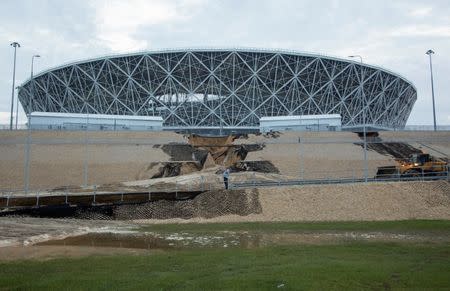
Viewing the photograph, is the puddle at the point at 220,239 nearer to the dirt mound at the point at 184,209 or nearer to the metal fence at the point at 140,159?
the dirt mound at the point at 184,209

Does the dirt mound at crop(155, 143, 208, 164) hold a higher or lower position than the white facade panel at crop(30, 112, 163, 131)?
lower

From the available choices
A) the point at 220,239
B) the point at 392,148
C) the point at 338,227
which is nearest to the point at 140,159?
the point at 392,148

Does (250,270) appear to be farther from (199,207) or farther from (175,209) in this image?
(175,209)

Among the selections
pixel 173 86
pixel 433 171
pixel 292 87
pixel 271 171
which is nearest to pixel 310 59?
pixel 292 87

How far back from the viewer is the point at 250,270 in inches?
385

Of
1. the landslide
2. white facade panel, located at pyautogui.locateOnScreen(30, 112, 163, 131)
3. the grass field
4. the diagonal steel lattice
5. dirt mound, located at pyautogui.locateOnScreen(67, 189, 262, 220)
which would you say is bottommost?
the grass field

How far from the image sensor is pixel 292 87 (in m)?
70.2

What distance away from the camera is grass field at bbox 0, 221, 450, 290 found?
8.30 meters

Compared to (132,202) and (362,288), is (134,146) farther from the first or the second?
(362,288)

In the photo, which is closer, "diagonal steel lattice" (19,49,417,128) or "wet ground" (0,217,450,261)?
"wet ground" (0,217,450,261)

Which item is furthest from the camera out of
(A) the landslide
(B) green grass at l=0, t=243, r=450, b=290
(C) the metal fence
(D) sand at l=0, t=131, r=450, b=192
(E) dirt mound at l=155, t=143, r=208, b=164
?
(E) dirt mound at l=155, t=143, r=208, b=164

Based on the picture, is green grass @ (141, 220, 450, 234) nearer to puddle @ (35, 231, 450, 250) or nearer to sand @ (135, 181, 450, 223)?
puddle @ (35, 231, 450, 250)

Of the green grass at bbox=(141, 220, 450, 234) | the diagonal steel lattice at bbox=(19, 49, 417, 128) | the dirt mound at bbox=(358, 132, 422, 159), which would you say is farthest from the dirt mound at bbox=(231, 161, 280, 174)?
the diagonal steel lattice at bbox=(19, 49, 417, 128)

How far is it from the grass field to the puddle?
1412 millimetres
